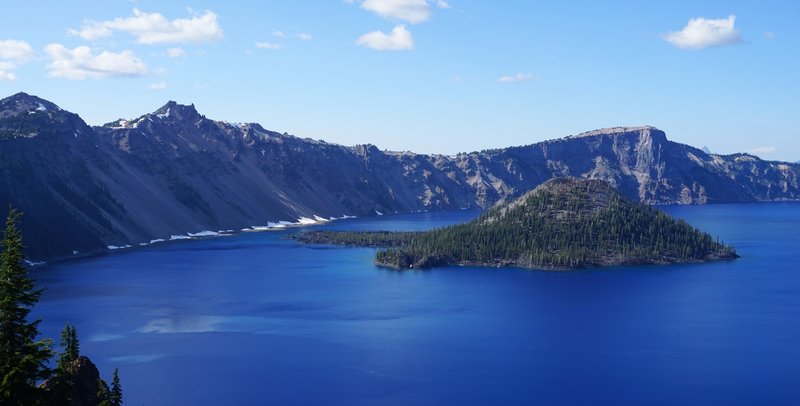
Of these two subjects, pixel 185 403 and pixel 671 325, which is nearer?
pixel 185 403

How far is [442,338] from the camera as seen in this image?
12500 centimetres

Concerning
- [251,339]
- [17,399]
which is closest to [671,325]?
[251,339]

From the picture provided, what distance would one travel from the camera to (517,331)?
431ft

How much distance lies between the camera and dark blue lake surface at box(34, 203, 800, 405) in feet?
316

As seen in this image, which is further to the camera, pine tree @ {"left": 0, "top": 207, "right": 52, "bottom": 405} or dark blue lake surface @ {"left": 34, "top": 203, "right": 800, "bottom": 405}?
dark blue lake surface @ {"left": 34, "top": 203, "right": 800, "bottom": 405}

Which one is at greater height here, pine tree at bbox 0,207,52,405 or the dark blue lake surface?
pine tree at bbox 0,207,52,405

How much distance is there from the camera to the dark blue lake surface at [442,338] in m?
96.4

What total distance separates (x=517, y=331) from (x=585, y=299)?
35878 millimetres

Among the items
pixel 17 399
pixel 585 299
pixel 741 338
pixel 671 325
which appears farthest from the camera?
pixel 585 299

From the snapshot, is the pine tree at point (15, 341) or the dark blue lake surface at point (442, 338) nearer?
the pine tree at point (15, 341)

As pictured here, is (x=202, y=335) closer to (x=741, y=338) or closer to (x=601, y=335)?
(x=601, y=335)

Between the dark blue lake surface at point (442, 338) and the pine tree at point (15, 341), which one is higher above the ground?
the pine tree at point (15, 341)

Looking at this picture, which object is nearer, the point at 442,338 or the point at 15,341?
the point at 15,341

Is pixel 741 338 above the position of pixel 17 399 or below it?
below
